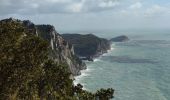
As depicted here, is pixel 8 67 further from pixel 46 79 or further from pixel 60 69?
pixel 60 69

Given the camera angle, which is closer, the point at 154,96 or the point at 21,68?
the point at 21,68

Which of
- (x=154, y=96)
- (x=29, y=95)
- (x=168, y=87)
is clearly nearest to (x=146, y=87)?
(x=168, y=87)

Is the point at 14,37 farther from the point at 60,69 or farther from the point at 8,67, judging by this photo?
the point at 60,69

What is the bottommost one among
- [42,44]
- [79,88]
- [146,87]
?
[146,87]

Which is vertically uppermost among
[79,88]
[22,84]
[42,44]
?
[42,44]

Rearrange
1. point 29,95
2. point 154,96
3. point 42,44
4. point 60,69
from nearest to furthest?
point 42,44 < point 29,95 < point 60,69 < point 154,96

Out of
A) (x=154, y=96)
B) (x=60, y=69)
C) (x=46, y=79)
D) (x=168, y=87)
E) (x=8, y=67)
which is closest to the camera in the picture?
(x=8, y=67)

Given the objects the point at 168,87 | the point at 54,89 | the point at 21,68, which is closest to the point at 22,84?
the point at 21,68

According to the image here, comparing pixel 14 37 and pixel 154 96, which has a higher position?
pixel 14 37

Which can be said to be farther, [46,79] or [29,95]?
[46,79]
